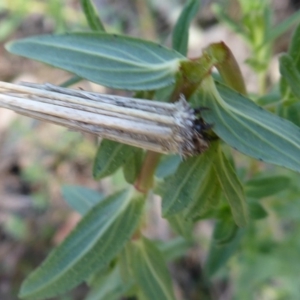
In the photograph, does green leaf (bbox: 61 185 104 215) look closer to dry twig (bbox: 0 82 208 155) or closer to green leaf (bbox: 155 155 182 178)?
green leaf (bbox: 155 155 182 178)

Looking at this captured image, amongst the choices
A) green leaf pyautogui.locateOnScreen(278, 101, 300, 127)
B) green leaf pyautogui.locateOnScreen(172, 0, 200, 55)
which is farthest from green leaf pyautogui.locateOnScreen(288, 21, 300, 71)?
green leaf pyautogui.locateOnScreen(172, 0, 200, 55)

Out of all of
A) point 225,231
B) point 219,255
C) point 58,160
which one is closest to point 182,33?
point 225,231

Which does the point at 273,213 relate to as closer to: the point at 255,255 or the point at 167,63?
the point at 255,255

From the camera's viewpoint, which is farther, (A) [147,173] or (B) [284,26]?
(B) [284,26]

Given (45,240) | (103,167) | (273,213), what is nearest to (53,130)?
(45,240)

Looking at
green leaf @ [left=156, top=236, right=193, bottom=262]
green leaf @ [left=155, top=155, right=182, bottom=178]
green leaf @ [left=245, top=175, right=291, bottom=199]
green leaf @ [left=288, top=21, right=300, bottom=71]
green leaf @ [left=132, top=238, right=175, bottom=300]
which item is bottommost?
green leaf @ [left=132, top=238, right=175, bottom=300]

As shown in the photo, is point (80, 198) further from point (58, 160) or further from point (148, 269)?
point (58, 160)

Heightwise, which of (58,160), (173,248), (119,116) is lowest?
(119,116)
